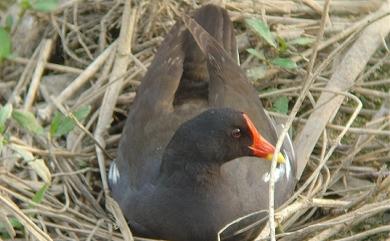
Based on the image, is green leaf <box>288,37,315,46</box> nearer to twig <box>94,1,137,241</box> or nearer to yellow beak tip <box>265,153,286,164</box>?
twig <box>94,1,137,241</box>

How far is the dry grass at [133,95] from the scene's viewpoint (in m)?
5.04

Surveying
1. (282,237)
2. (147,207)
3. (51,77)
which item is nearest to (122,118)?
(51,77)

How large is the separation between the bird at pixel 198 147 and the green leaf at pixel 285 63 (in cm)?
23

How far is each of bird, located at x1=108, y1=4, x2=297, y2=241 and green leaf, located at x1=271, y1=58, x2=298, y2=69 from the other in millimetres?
229

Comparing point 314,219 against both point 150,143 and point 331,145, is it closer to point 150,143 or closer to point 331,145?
point 331,145

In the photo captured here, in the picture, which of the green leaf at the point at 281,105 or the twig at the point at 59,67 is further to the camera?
the twig at the point at 59,67

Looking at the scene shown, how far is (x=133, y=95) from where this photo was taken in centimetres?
596

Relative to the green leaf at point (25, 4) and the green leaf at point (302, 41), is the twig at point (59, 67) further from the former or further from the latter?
the green leaf at point (302, 41)

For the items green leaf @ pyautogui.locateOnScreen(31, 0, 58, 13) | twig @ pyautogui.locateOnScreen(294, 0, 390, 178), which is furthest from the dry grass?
green leaf @ pyautogui.locateOnScreen(31, 0, 58, 13)

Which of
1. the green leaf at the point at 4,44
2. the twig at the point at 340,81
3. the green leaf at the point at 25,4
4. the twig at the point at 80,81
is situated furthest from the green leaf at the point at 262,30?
the green leaf at the point at 4,44

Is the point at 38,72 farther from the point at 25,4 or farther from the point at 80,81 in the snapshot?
the point at 25,4

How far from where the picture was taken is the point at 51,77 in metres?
6.20

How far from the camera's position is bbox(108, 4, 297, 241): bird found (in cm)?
479

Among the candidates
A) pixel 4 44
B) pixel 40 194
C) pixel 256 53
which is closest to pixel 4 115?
pixel 40 194
